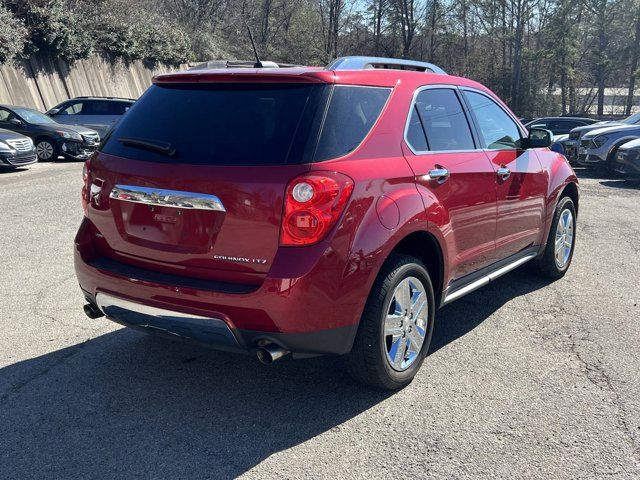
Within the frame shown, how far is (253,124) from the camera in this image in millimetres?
3330

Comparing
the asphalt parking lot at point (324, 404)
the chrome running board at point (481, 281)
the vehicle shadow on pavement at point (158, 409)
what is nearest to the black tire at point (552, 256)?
the chrome running board at point (481, 281)

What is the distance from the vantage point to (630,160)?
14539 millimetres

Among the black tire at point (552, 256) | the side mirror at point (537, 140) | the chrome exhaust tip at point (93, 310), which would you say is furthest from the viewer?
the black tire at point (552, 256)

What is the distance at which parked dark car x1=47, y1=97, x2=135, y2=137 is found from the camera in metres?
19.8

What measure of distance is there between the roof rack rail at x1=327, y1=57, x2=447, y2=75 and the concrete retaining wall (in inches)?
856

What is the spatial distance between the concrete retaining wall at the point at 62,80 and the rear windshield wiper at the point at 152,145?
2160cm

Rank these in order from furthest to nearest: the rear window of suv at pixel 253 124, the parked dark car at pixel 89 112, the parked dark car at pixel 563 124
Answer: the parked dark car at pixel 563 124
the parked dark car at pixel 89 112
the rear window of suv at pixel 253 124

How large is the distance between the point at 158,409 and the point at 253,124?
165 centimetres

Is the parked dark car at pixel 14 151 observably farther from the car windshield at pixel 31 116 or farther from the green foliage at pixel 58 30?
the green foliage at pixel 58 30

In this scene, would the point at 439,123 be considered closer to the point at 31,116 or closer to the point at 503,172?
the point at 503,172

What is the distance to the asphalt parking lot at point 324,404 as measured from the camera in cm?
303

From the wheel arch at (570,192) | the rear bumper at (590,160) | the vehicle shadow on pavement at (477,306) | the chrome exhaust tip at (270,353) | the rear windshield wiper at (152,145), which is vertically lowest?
the rear bumper at (590,160)

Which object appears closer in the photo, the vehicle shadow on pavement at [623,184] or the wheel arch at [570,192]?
the wheel arch at [570,192]

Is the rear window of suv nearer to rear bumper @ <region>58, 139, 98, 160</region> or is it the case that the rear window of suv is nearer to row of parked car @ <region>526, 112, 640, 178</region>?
row of parked car @ <region>526, 112, 640, 178</region>
